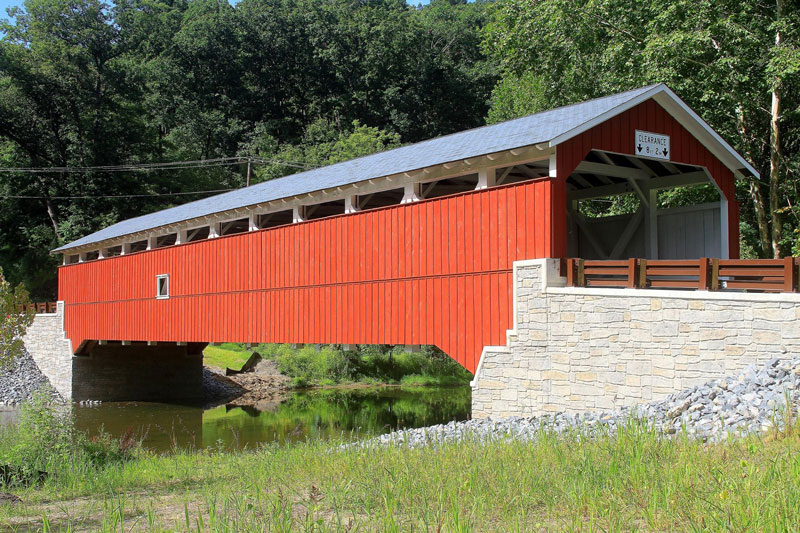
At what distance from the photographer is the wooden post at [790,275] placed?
7883mm

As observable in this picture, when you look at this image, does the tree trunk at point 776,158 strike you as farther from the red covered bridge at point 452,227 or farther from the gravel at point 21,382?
the gravel at point 21,382

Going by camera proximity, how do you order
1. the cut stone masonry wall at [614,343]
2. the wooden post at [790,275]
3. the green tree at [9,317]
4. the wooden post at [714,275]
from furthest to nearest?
the green tree at [9,317], the wooden post at [714,275], the cut stone masonry wall at [614,343], the wooden post at [790,275]

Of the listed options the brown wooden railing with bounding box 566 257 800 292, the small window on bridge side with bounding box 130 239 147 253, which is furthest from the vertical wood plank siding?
the small window on bridge side with bounding box 130 239 147 253

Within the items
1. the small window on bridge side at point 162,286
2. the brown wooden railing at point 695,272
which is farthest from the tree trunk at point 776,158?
the small window on bridge side at point 162,286

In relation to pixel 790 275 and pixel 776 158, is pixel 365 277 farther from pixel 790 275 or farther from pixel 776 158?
pixel 776 158

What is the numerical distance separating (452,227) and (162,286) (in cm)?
1067

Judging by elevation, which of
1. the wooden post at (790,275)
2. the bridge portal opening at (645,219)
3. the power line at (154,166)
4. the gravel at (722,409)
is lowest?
the gravel at (722,409)

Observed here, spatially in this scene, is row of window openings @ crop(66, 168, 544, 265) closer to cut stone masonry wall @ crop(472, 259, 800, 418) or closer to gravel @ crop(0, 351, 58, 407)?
cut stone masonry wall @ crop(472, 259, 800, 418)

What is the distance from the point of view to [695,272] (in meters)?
8.76

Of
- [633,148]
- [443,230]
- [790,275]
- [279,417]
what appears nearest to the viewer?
[790,275]

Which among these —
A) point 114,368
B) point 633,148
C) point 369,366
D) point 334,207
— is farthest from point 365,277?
point 369,366

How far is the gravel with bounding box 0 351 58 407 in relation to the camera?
78.1 ft

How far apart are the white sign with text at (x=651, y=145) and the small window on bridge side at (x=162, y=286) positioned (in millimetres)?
12632

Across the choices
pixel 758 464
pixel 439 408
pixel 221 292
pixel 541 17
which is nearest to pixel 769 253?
pixel 541 17
